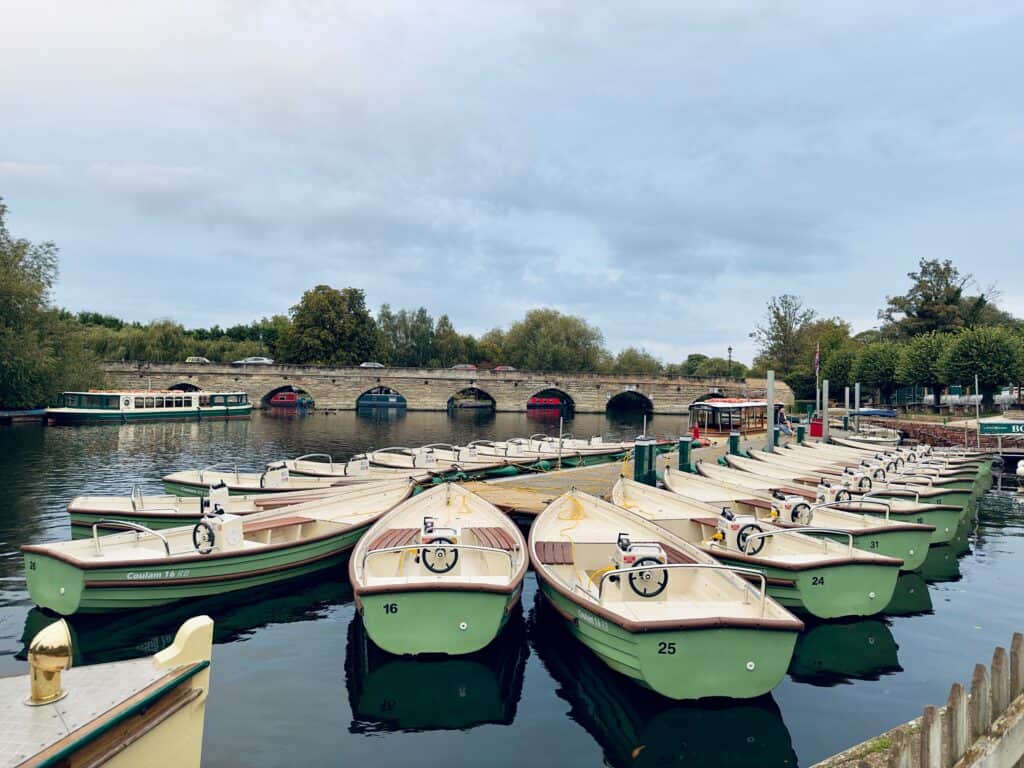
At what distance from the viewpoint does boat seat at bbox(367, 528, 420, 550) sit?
1112 cm

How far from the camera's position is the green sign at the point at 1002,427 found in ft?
110

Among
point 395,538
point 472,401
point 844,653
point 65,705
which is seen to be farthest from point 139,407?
point 844,653

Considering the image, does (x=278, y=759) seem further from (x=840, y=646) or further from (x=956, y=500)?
(x=956, y=500)

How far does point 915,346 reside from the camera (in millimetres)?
49656

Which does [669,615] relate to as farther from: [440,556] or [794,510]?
[794,510]

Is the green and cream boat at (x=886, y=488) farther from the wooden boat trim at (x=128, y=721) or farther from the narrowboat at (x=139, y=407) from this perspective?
the narrowboat at (x=139, y=407)

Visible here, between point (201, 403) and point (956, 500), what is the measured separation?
173 ft

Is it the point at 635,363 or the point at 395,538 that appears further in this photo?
the point at 635,363

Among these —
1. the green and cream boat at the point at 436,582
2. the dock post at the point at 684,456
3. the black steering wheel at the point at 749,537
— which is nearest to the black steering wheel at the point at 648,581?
the green and cream boat at the point at 436,582

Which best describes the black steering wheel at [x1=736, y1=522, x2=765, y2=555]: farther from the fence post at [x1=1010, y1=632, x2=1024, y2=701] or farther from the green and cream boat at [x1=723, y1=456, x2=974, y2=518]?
the green and cream boat at [x1=723, y1=456, x2=974, y2=518]

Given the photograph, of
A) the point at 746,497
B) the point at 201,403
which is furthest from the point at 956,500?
the point at 201,403

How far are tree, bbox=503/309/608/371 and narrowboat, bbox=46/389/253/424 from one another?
40981 millimetres

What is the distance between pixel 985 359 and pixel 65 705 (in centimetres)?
4906

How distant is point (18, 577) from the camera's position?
12.5 m
